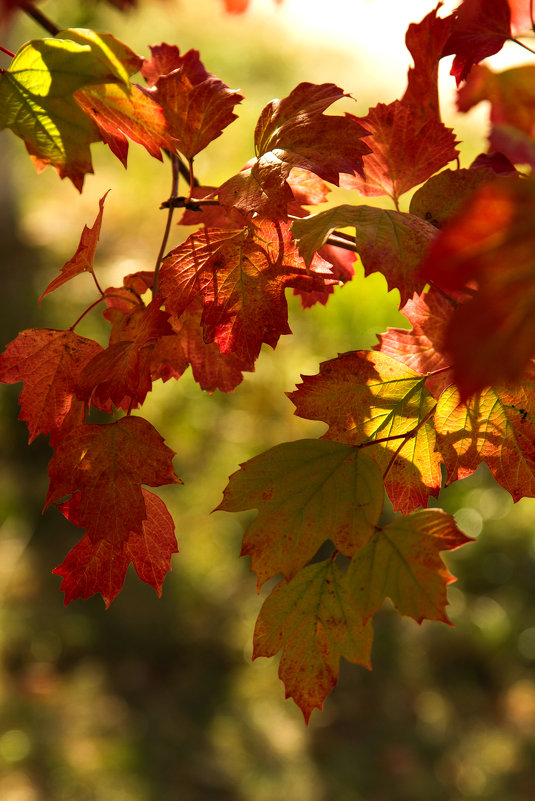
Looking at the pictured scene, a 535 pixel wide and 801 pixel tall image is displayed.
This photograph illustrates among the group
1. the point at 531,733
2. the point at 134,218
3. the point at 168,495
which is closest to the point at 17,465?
the point at 168,495

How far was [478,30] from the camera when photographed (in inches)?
30.0

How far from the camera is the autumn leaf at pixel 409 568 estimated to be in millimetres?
648

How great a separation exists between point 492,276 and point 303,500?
32 centimetres

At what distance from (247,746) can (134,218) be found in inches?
106

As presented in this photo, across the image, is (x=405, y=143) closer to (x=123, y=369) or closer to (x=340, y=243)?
(x=340, y=243)

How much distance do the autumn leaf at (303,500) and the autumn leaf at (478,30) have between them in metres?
0.39

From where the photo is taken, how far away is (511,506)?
9.07ft

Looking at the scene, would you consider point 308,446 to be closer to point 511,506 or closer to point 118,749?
point 118,749

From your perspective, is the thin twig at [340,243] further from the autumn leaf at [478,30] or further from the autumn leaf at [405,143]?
the autumn leaf at [478,30]

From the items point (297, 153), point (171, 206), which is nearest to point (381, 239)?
point (297, 153)

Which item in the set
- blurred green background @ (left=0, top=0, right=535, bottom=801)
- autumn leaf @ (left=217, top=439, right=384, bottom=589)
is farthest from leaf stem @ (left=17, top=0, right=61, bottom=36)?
blurred green background @ (left=0, top=0, right=535, bottom=801)

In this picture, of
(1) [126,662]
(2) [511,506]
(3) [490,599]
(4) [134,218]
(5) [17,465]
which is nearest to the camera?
(1) [126,662]

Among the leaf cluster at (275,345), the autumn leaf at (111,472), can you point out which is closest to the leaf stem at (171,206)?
the leaf cluster at (275,345)

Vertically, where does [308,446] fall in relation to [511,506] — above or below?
above
